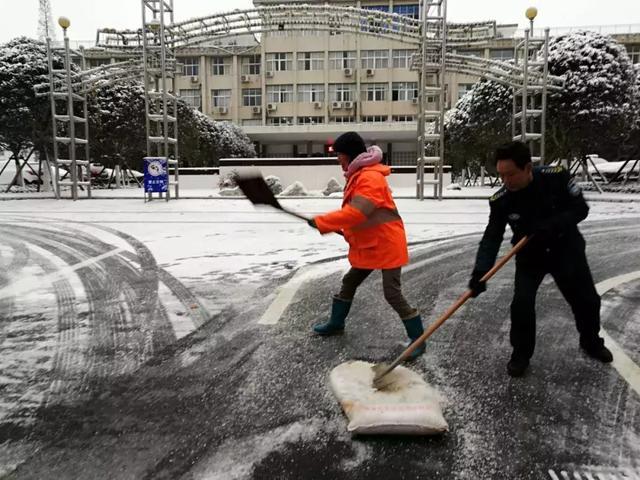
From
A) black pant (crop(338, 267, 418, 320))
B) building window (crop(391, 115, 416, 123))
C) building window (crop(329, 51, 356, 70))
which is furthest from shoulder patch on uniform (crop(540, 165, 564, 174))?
building window (crop(329, 51, 356, 70))

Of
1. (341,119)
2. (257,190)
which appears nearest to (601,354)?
(257,190)

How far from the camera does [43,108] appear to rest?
20.5 metres

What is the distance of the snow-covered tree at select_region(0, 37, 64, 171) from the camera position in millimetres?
19922

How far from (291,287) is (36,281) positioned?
2.72 meters

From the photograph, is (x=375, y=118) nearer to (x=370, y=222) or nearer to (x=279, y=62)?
(x=279, y=62)

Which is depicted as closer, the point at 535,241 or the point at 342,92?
the point at 535,241

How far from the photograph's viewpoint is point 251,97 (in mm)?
56906

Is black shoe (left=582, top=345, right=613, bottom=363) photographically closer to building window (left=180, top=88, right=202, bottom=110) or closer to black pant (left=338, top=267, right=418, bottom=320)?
black pant (left=338, top=267, right=418, bottom=320)

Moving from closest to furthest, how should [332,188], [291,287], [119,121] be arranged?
[291,287] < [332,188] < [119,121]

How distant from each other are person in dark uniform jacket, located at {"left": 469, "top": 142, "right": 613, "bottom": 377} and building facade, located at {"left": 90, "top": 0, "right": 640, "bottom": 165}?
1989 inches

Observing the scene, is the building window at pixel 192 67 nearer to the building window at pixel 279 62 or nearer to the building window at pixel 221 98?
the building window at pixel 221 98

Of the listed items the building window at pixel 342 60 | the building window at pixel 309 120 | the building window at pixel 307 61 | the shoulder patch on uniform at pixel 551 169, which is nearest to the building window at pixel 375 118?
the building window at pixel 309 120

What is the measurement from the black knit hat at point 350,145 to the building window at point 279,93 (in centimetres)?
5486

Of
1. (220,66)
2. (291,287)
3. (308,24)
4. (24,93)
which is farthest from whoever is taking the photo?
(220,66)
